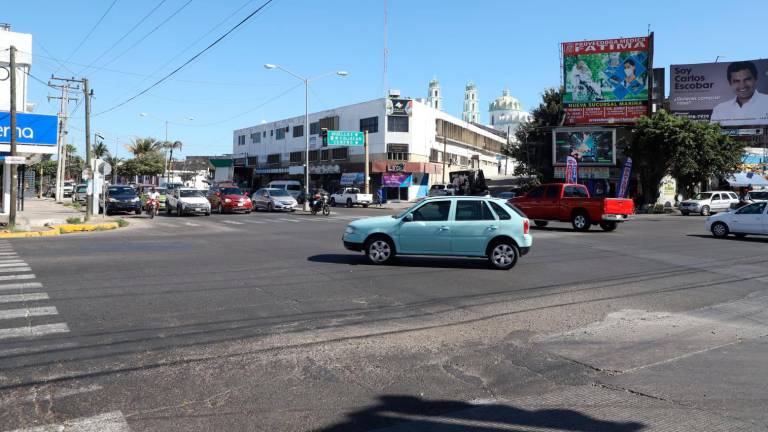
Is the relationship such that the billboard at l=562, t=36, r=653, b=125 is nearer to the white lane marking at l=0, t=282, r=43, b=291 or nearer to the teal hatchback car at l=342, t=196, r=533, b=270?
the teal hatchback car at l=342, t=196, r=533, b=270

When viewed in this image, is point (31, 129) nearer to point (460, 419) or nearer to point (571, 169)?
point (460, 419)

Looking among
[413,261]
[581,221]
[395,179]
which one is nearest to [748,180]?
[395,179]

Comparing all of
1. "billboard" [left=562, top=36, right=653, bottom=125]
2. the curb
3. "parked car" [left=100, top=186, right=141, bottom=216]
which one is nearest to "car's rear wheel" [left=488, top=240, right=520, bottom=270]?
the curb

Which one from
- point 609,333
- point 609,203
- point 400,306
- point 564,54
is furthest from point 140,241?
point 564,54

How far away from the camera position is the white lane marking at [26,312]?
24.8ft

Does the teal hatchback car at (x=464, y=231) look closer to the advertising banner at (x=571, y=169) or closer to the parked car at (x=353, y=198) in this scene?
the advertising banner at (x=571, y=169)

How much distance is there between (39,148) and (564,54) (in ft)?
129

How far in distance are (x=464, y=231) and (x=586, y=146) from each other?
133ft

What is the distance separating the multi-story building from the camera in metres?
59.3

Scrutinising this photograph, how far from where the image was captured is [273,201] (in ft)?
130

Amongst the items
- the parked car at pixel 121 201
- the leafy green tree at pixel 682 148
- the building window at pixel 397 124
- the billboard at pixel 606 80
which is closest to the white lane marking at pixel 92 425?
the parked car at pixel 121 201

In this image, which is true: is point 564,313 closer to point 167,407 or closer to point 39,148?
point 167,407

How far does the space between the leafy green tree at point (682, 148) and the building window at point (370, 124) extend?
24.3 meters

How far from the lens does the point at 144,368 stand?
18.5ft
